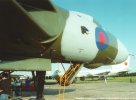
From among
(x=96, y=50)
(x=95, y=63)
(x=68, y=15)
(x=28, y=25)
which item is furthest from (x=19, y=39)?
(x=95, y=63)

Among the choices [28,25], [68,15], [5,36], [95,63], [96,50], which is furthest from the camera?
[95,63]

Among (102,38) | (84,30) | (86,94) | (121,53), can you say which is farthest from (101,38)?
(86,94)

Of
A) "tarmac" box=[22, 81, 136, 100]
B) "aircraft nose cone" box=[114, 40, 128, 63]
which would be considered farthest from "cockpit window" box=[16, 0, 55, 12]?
"aircraft nose cone" box=[114, 40, 128, 63]

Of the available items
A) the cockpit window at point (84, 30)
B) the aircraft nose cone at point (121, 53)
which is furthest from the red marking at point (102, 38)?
the aircraft nose cone at point (121, 53)

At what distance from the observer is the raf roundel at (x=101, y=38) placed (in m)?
12.0

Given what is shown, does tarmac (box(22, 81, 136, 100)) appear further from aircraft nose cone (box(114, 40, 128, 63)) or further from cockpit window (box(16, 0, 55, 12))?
cockpit window (box(16, 0, 55, 12))

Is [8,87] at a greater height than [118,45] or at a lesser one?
lesser

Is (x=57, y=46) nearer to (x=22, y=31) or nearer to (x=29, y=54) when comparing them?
(x=29, y=54)

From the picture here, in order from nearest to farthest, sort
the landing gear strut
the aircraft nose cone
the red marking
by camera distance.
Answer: the red marking, the landing gear strut, the aircraft nose cone

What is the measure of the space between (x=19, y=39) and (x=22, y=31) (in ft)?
1.95

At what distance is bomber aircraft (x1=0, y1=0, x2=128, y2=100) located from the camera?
8.05 metres

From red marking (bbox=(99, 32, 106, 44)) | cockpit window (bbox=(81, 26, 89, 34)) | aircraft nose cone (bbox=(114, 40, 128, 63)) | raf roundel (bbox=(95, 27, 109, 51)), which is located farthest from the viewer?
aircraft nose cone (bbox=(114, 40, 128, 63))

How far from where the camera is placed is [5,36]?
8.87m

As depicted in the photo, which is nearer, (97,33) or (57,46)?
(57,46)
